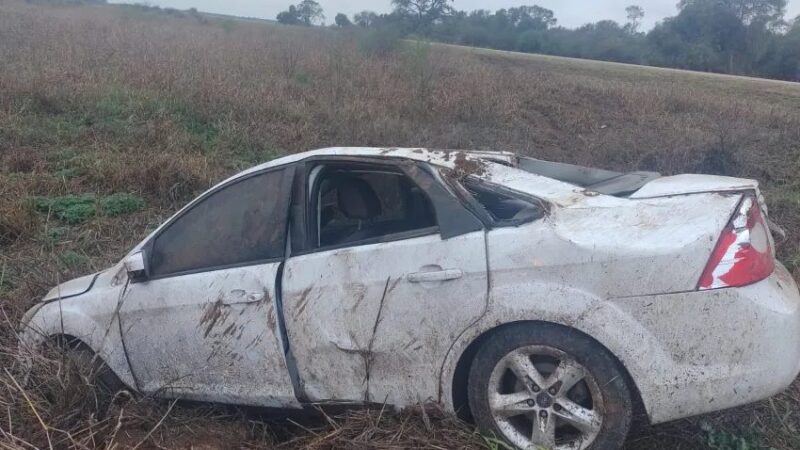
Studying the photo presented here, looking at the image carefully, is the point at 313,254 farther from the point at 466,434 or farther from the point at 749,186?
the point at 749,186

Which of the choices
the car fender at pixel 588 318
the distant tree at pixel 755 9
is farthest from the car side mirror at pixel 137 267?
the distant tree at pixel 755 9

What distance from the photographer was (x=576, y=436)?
3.07 m

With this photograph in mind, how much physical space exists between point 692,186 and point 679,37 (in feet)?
105

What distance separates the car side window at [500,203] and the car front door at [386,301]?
0.49ft

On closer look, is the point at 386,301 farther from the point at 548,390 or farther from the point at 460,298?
the point at 548,390

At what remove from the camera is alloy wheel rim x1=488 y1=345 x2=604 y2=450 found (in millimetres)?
2965

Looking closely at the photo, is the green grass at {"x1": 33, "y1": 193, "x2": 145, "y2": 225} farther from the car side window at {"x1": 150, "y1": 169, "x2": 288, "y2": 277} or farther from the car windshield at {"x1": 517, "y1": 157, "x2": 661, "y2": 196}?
the car windshield at {"x1": 517, "y1": 157, "x2": 661, "y2": 196}

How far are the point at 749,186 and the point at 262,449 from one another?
258 cm

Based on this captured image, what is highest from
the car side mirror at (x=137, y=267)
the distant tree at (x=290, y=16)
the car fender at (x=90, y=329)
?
the distant tree at (x=290, y=16)

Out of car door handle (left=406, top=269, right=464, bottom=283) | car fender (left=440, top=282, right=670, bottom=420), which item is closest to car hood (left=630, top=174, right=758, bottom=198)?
car fender (left=440, top=282, right=670, bottom=420)

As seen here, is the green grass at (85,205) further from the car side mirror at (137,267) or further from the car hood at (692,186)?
the car hood at (692,186)

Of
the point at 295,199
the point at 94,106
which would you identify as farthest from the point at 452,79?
the point at 295,199

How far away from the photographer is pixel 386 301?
320 cm

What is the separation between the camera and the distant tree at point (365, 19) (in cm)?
1909
